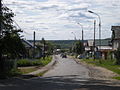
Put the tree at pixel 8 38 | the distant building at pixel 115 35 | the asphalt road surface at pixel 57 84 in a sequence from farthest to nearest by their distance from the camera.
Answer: the distant building at pixel 115 35 → the tree at pixel 8 38 → the asphalt road surface at pixel 57 84

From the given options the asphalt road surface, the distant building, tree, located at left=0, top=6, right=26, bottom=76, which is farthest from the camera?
the distant building

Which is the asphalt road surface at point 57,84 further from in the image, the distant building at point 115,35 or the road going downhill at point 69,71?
the distant building at point 115,35

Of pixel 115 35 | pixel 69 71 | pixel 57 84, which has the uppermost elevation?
pixel 115 35

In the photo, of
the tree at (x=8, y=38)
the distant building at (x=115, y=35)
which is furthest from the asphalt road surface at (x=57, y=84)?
the distant building at (x=115, y=35)

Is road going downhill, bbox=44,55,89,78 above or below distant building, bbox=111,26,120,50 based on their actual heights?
below

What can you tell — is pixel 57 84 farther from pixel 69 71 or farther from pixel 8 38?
pixel 69 71

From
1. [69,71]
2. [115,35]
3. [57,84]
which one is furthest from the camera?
[115,35]

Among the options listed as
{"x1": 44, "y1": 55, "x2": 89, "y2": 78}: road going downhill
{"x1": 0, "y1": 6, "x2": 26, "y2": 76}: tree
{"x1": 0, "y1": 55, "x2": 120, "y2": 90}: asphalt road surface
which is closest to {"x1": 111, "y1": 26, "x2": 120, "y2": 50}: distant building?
{"x1": 44, "y1": 55, "x2": 89, "y2": 78}: road going downhill

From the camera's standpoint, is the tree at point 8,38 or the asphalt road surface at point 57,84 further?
the tree at point 8,38

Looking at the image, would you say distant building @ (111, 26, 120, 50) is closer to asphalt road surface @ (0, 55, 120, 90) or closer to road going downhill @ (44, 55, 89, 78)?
road going downhill @ (44, 55, 89, 78)

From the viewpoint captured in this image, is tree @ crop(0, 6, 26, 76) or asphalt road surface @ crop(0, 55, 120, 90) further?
tree @ crop(0, 6, 26, 76)

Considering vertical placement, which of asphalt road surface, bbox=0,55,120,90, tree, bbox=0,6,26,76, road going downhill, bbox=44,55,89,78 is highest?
tree, bbox=0,6,26,76

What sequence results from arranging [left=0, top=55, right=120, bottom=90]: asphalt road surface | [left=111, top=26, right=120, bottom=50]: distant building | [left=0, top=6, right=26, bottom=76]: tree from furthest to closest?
1. [left=111, top=26, right=120, bottom=50]: distant building
2. [left=0, top=6, right=26, bottom=76]: tree
3. [left=0, top=55, right=120, bottom=90]: asphalt road surface

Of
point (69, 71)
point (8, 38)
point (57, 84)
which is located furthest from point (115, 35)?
point (57, 84)
